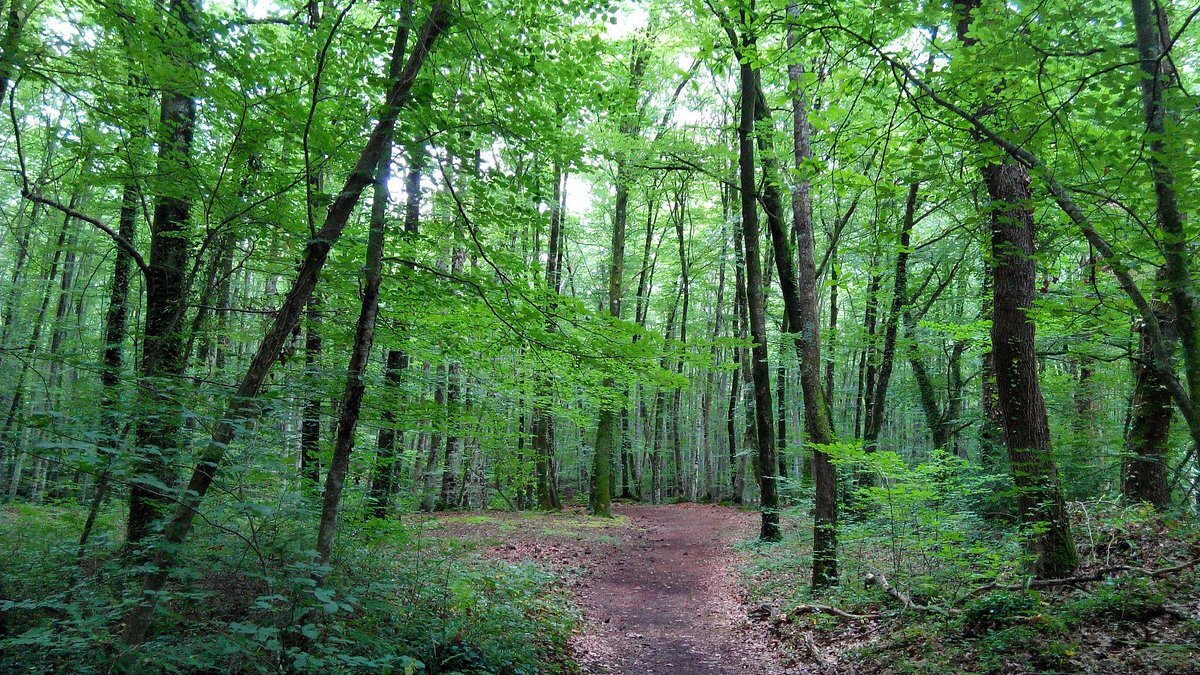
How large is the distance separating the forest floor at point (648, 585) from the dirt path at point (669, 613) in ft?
0.05

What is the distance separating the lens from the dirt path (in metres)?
6.72

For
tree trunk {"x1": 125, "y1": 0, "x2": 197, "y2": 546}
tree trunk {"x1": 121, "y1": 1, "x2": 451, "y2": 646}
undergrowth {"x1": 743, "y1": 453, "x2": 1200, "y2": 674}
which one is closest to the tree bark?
undergrowth {"x1": 743, "y1": 453, "x2": 1200, "y2": 674}

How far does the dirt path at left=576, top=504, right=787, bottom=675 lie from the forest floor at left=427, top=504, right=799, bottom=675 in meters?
0.02

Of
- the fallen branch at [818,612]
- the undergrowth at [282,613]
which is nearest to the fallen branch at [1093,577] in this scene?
the fallen branch at [818,612]

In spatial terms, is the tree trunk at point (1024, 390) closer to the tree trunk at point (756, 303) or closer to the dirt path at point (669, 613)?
the dirt path at point (669, 613)

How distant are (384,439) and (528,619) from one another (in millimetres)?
4067

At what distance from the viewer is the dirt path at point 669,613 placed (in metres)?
6.72

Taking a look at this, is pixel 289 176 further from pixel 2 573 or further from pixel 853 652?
pixel 853 652

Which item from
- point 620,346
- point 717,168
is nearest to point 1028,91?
point 620,346

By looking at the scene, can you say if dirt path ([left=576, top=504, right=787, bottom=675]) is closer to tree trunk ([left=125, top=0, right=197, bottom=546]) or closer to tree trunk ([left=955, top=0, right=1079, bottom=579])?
tree trunk ([left=955, top=0, right=1079, bottom=579])

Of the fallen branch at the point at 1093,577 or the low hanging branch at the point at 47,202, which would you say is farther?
the fallen branch at the point at 1093,577

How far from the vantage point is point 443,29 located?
472cm

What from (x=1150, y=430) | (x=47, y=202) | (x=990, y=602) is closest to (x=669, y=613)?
(x=990, y=602)

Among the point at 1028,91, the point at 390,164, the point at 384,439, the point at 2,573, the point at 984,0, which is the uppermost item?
the point at 984,0
